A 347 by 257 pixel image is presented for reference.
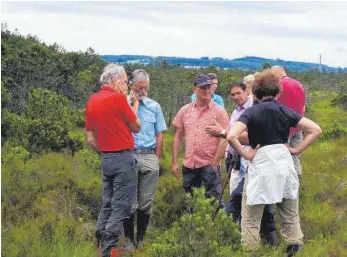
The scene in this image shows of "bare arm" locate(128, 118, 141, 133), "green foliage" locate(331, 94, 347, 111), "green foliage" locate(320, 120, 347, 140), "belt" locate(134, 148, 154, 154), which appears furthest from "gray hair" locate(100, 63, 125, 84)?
"green foliage" locate(331, 94, 347, 111)

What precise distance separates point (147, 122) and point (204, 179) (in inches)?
32.0

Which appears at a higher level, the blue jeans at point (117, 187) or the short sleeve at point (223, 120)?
the short sleeve at point (223, 120)

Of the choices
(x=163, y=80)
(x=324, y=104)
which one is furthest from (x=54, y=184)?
(x=324, y=104)

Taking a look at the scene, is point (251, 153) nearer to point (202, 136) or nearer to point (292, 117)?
point (292, 117)

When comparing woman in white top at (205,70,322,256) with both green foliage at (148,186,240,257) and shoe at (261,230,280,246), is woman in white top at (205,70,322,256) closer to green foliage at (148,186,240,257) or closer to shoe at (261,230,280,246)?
green foliage at (148,186,240,257)

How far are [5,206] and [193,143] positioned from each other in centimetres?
189

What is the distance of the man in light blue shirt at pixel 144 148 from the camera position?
19.8 feet

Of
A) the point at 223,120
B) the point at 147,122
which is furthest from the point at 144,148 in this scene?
the point at 223,120

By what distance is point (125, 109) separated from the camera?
5230 mm

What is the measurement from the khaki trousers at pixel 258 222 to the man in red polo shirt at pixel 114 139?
979 mm

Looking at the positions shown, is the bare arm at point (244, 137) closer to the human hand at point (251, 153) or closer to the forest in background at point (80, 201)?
the human hand at point (251, 153)

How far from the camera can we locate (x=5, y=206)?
6.06m

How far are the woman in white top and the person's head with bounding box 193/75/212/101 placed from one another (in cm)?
111

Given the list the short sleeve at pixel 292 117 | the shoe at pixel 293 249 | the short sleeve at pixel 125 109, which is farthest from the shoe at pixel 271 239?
the short sleeve at pixel 125 109
